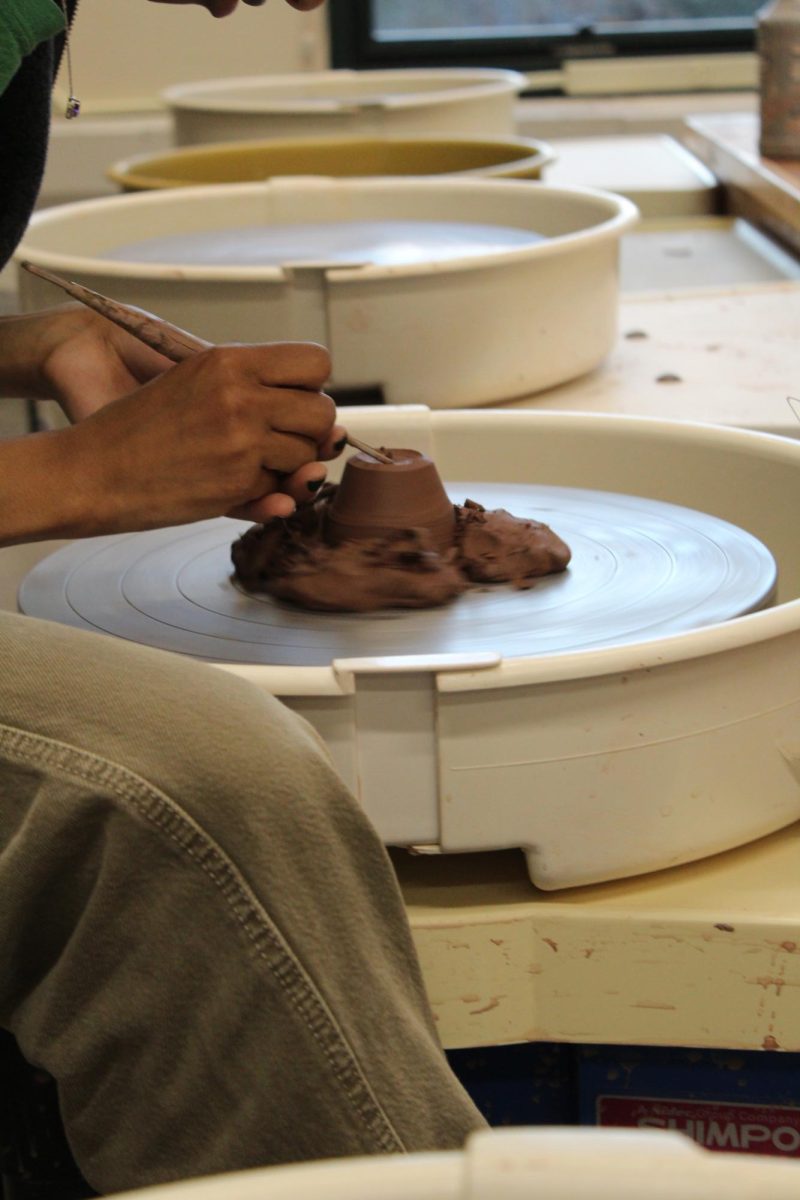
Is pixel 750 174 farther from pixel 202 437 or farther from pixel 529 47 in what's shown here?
pixel 202 437

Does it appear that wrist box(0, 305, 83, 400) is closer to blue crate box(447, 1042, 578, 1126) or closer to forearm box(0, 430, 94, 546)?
forearm box(0, 430, 94, 546)

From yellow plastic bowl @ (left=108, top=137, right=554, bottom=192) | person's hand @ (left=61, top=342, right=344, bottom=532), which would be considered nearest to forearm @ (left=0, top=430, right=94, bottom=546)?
person's hand @ (left=61, top=342, right=344, bottom=532)

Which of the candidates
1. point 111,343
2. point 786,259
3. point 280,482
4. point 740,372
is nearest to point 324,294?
point 111,343

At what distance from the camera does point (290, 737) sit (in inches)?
27.0

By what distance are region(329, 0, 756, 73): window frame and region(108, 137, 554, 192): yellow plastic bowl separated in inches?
63.9

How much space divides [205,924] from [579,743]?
244 millimetres

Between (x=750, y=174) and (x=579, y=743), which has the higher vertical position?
(x=750, y=174)

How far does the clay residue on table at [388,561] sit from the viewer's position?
99cm

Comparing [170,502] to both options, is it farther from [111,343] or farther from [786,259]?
[786,259]

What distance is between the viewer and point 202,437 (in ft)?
2.85

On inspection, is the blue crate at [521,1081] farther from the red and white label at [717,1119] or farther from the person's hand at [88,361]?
the person's hand at [88,361]

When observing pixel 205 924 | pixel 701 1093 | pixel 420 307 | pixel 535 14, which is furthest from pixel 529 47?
pixel 205 924

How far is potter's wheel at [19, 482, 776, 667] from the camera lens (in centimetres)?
94

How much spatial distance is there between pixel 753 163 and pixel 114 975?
2.29m
